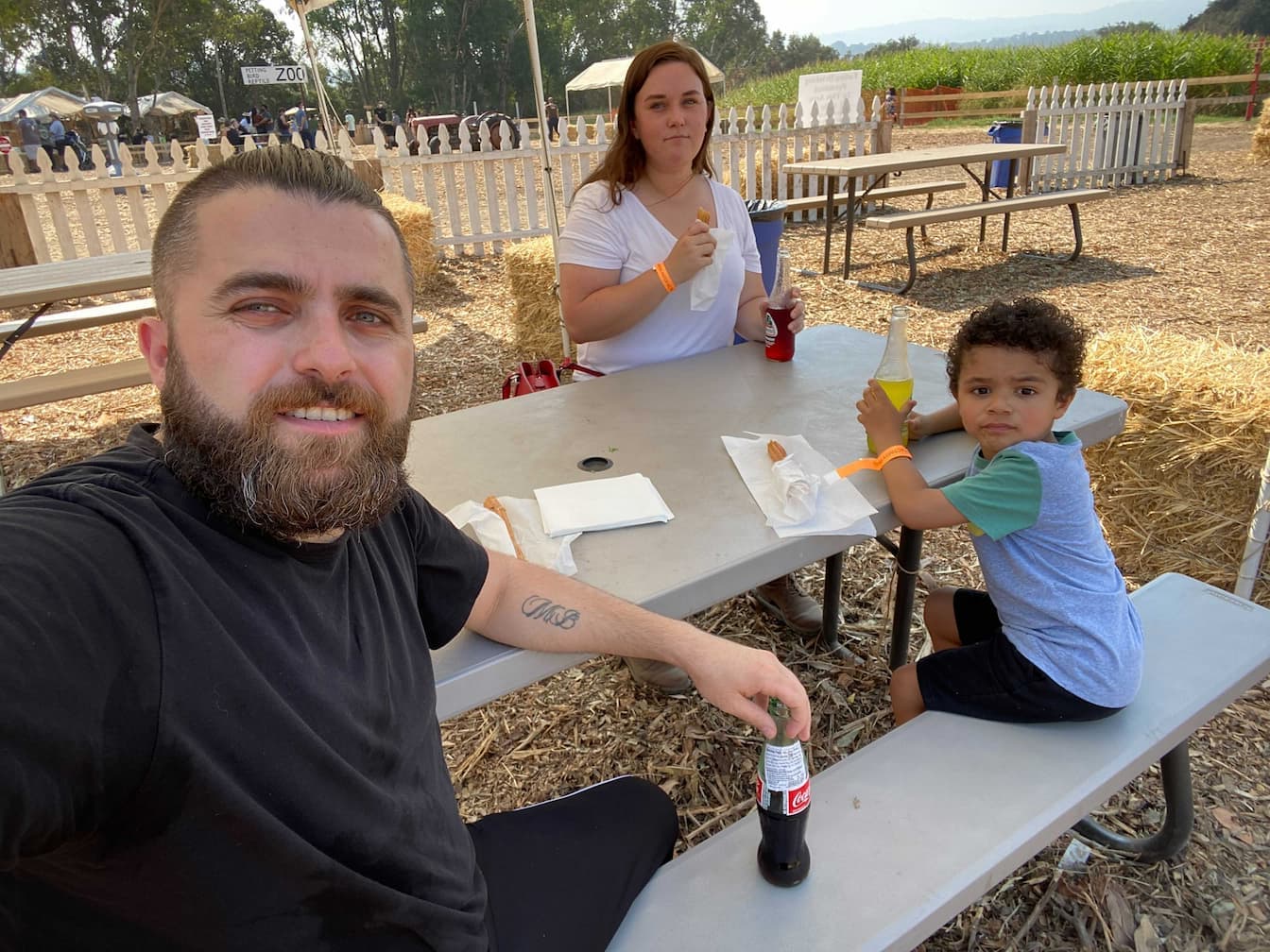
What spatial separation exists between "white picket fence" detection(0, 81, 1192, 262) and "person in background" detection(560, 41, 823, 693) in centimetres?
469

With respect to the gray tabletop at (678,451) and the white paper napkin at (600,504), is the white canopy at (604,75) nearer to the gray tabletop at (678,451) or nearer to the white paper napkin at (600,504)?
the gray tabletop at (678,451)

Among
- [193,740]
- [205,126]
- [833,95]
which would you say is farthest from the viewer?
[205,126]

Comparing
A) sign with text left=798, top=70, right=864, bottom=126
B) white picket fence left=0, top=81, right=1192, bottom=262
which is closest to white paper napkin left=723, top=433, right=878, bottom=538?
white picket fence left=0, top=81, right=1192, bottom=262

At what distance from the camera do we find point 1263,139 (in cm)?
1336

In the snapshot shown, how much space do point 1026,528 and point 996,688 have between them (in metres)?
0.37

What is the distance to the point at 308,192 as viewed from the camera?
3.56 ft

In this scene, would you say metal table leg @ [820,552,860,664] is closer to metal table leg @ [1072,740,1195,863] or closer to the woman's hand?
metal table leg @ [1072,740,1195,863]

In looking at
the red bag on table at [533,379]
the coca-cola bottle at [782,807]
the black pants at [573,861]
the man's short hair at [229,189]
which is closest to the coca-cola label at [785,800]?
the coca-cola bottle at [782,807]

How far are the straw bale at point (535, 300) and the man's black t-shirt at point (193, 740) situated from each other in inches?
213

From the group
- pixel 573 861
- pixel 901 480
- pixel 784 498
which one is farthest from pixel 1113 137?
pixel 573 861

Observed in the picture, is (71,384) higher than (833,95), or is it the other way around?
(833,95)

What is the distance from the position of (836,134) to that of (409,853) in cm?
1175

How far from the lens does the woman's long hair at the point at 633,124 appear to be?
285 centimetres

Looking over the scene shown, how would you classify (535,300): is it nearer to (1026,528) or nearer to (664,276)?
(664,276)
